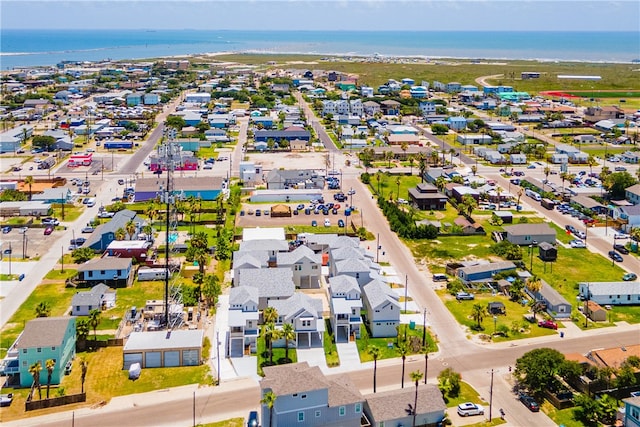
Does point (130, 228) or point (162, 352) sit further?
point (130, 228)

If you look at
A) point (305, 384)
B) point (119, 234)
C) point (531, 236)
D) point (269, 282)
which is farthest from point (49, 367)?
point (531, 236)

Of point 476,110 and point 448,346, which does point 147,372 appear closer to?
point 448,346

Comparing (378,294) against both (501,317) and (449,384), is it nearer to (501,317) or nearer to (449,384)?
(501,317)

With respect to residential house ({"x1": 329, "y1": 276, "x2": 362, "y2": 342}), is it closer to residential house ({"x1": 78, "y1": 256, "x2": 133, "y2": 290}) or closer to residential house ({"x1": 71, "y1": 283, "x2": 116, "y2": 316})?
residential house ({"x1": 71, "y1": 283, "x2": 116, "y2": 316})

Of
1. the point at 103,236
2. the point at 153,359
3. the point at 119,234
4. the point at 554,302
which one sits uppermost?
the point at 119,234

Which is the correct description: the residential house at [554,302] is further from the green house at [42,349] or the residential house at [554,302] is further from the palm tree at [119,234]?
the palm tree at [119,234]

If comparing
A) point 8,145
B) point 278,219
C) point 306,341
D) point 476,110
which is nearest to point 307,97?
point 476,110
